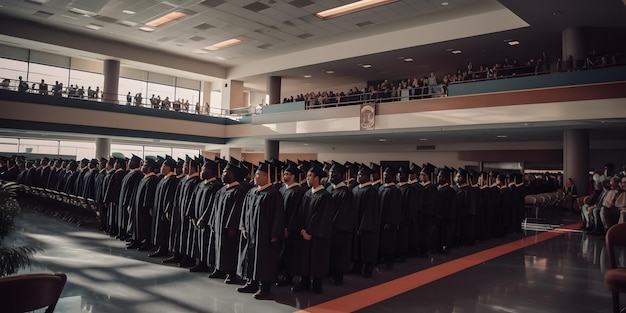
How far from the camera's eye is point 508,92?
Answer: 1409 cm

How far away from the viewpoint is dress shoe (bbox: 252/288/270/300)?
4.93 m

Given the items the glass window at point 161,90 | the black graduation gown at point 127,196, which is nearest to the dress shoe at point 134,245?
the black graduation gown at point 127,196

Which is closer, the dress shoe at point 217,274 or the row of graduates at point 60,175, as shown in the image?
the dress shoe at point 217,274

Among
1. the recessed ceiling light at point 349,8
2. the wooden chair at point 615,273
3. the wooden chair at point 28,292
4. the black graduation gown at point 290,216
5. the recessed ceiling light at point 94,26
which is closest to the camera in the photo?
the wooden chair at point 28,292

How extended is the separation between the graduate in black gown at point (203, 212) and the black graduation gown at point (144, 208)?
1.60 m

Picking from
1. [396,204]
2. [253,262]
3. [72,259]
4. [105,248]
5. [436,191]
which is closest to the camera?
[253,262]

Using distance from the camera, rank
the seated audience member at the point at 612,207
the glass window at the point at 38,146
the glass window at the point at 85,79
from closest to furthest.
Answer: the seated audience member at the point at 612,207 → the glass window at the point at 85,79 → the glass window at the point at 38,146

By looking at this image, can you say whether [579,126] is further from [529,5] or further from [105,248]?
[105,248]

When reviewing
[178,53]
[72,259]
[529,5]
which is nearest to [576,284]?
[72,259]

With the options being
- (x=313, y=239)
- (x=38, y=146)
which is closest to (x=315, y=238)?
(x=313, y=239)

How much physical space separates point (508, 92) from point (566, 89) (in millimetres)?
1713

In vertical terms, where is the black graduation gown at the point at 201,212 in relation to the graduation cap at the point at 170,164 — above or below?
below

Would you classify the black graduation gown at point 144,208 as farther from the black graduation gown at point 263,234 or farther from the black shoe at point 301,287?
the black shoe at point 301,287

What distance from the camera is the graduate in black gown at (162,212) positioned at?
7.16m
